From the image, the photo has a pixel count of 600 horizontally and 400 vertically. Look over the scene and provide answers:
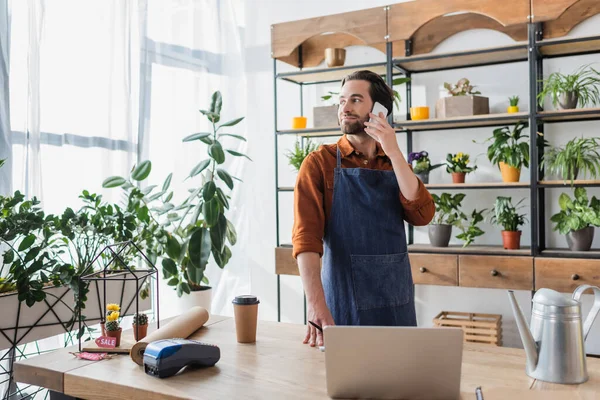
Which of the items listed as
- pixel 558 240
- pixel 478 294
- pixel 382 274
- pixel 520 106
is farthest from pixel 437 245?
pixel 382 274

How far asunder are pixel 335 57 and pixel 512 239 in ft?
5.55

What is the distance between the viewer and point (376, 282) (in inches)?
73.5

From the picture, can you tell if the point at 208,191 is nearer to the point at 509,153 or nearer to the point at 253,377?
the point at 509,153

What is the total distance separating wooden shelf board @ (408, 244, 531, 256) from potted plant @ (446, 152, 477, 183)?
0.43 meters

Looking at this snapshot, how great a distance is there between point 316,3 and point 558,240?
7.95 ft

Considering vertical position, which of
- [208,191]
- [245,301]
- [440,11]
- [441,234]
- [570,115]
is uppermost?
[440,11]

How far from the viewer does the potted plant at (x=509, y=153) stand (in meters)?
3.48

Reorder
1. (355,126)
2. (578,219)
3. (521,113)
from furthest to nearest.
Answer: (521,113) → (578,219) → (355,126)

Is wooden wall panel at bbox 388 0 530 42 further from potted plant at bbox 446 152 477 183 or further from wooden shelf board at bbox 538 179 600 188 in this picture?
wooden shelf board at bbox 538 179 600 188

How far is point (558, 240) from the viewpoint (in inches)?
142

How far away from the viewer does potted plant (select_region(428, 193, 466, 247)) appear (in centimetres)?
367

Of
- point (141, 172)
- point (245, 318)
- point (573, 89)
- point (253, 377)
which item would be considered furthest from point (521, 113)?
point (253, 377)

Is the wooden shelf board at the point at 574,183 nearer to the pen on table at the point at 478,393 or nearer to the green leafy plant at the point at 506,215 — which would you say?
the green leafy plant at the point at 506,215

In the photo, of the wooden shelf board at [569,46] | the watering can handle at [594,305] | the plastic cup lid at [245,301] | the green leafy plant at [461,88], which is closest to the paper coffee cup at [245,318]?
the plastic cup lid at [245,301]
